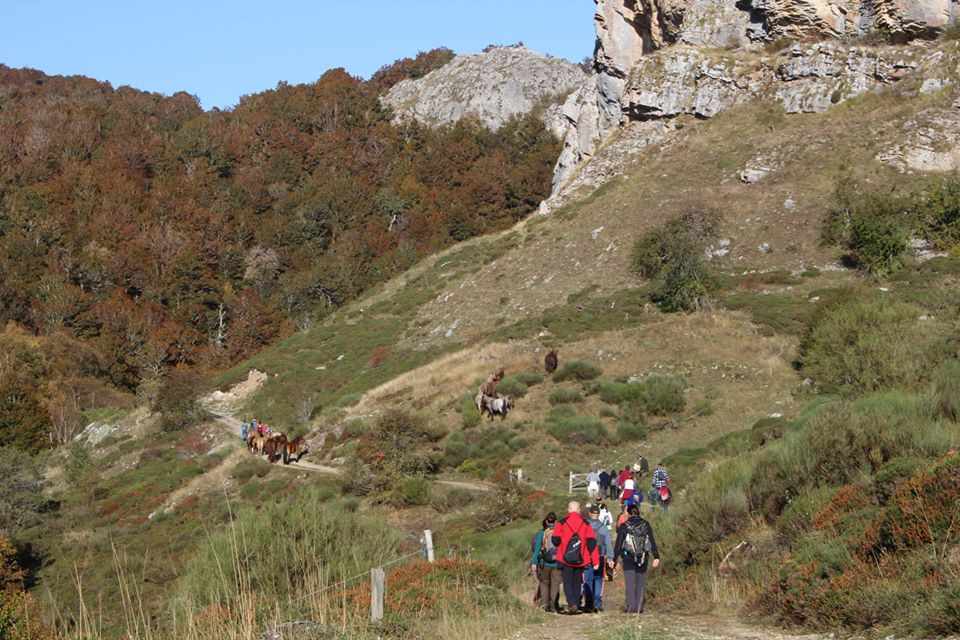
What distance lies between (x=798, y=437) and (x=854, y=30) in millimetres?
41007

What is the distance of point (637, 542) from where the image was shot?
1056 centimetres

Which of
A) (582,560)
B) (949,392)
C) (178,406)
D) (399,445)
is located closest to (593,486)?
(399,445)

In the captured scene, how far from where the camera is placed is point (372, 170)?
9088cm

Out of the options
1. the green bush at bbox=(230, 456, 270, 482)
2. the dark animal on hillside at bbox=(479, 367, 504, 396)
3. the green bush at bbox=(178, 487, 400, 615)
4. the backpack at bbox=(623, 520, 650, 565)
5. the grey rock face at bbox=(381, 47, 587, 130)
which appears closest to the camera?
the backpack at bbox=(623, 520, 650, 565)

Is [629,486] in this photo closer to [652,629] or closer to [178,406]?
[652,629]

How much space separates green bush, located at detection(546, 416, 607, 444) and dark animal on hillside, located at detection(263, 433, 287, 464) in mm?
9508

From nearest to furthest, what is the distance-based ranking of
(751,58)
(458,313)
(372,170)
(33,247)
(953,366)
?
(953,366) → (458,313) → (751,58) → (33,247) → (372,170)

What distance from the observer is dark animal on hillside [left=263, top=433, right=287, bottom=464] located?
32594mm

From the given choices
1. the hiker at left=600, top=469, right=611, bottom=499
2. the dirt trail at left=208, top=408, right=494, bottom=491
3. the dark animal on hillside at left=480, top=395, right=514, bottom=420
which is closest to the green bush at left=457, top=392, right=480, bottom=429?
the dark animal on hillside at left=480, top=395, right=514, bottom=420

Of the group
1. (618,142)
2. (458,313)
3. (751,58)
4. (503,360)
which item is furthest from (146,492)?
(751,58)

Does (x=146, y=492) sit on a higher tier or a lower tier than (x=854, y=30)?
lower

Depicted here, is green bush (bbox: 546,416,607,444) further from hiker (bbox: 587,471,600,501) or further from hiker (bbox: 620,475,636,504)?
hiker (bbox: 620,475,636,504)

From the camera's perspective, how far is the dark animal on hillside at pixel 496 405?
3020 centimetres

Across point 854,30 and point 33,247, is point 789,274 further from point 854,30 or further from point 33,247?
point 33,247
